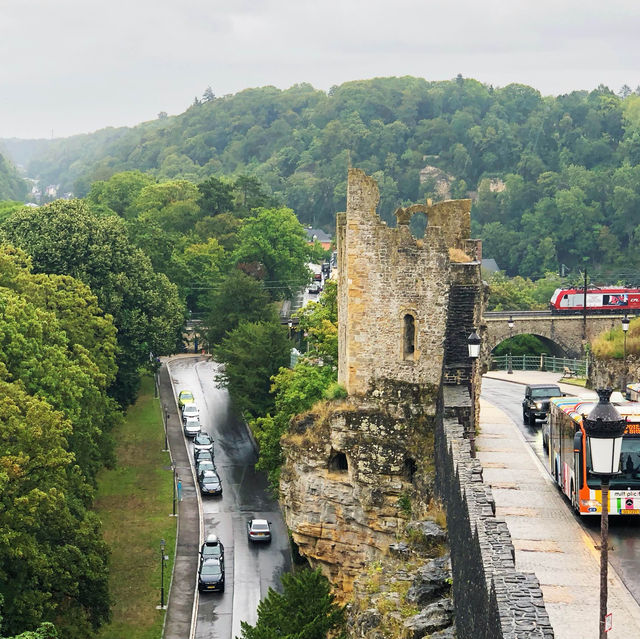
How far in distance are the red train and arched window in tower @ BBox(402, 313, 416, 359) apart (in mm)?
56759

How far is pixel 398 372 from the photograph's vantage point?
109 feet

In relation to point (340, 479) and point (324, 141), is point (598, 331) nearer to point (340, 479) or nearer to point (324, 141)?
point (340, 479)

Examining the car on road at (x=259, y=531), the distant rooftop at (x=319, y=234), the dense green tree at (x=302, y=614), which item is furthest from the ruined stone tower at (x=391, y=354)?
the distant rooftop at (x=319, y=234)

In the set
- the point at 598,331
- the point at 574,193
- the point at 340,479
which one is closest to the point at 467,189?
the point at 574,193

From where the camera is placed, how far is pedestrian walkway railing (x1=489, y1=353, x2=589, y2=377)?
65.7m

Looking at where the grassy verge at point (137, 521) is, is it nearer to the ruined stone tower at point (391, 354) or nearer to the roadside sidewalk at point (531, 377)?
the ruined stone tower at point (391, 354)

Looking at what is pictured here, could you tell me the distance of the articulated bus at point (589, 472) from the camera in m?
25.1

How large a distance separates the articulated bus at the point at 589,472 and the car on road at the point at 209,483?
90.0ft

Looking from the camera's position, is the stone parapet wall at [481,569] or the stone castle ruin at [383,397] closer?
the stone parapet wall at [481,569]

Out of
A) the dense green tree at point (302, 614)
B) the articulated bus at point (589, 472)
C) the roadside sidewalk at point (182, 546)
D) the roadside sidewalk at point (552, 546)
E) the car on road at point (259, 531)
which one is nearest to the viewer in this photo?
the roadside sidewalk at point (552, 546)

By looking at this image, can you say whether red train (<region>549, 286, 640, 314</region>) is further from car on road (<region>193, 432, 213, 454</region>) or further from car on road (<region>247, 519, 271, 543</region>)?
car on road (<region>247, 519, 271, 543</region>)

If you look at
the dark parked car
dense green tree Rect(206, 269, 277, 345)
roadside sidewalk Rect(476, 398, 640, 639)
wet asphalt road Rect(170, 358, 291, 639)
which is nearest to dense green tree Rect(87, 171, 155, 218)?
dense green tree Rect(206, 269, 277, 345)

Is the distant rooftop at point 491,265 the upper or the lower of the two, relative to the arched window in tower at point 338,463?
lower

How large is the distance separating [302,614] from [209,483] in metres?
22.7
